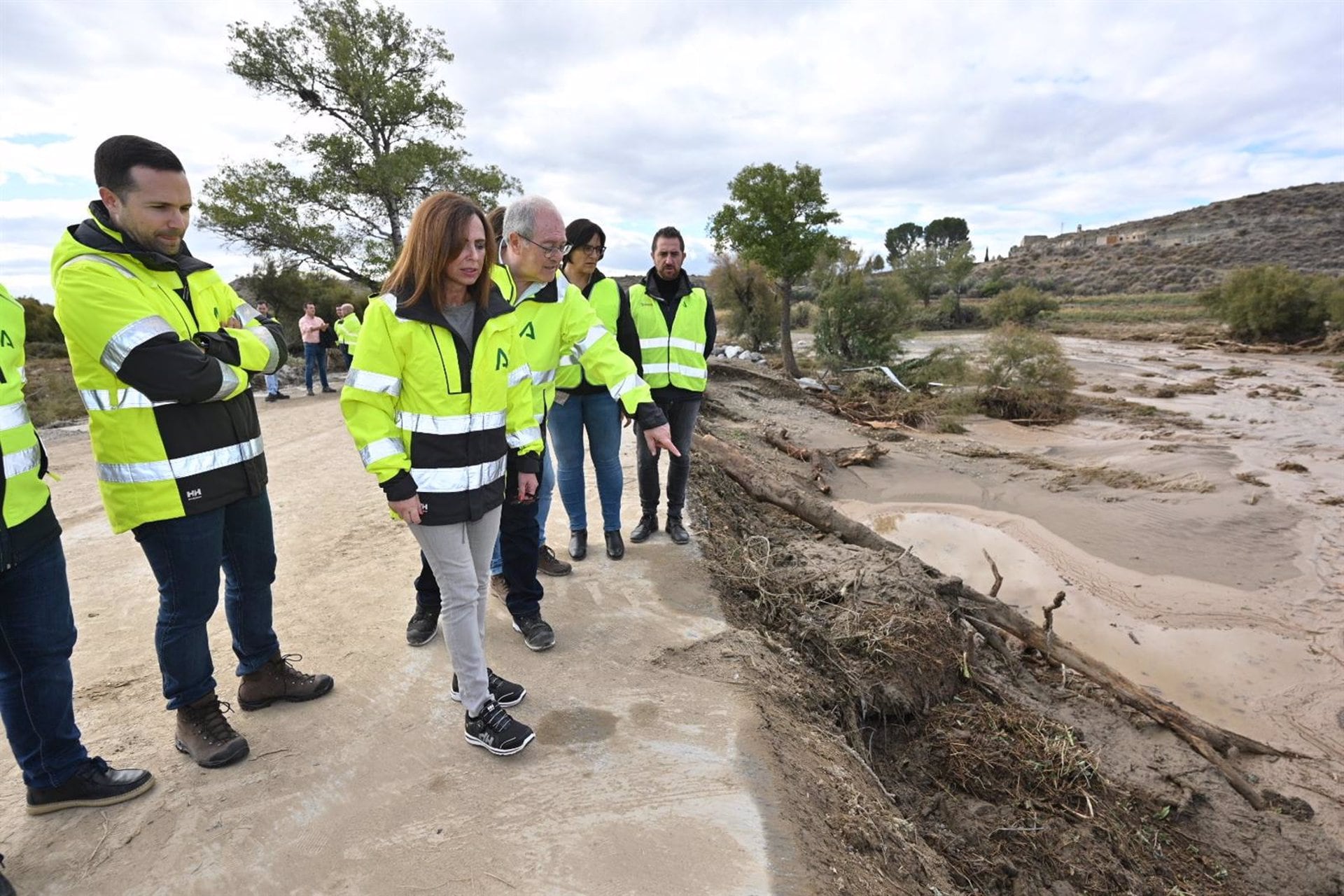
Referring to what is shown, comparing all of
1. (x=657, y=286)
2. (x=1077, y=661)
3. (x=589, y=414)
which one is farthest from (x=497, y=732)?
(x=1077, y=661)

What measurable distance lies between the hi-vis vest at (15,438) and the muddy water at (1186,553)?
6.92 m

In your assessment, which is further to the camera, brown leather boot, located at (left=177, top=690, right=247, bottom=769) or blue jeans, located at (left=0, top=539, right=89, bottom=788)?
brown leather boot, located at (left=177, top=690, right=247, bottom=769)

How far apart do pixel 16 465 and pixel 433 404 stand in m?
1.20

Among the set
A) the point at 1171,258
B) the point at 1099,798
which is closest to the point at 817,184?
the point at 1099,798

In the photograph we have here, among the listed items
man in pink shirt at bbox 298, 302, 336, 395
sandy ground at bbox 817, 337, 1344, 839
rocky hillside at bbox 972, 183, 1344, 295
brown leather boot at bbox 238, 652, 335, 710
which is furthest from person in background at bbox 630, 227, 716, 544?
rocky hillside at bbox 972, 183, 1344, 295

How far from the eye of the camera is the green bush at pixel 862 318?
19.7 metres

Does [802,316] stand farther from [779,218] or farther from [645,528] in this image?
[645,528]

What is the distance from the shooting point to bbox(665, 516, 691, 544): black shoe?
4816 millimetres

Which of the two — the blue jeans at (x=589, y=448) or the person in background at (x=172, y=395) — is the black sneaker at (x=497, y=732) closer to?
the person in background at (x=172, y=395)

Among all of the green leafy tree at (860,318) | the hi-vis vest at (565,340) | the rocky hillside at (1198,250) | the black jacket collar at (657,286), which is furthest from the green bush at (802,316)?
the hi-vis vest at (565,340)

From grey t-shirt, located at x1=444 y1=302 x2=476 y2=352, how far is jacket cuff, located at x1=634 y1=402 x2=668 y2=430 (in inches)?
37.4

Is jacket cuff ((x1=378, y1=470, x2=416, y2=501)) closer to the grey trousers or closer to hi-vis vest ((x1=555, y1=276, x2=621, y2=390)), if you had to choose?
the grey trousers

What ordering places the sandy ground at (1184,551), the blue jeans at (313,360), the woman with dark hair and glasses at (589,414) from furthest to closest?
1. the blue jeans at (313,360)
2. the sandy ground at (1184,551)
3. the woman with dark hair and glasses at (589,414)

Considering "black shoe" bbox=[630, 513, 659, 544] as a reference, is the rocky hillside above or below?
above
